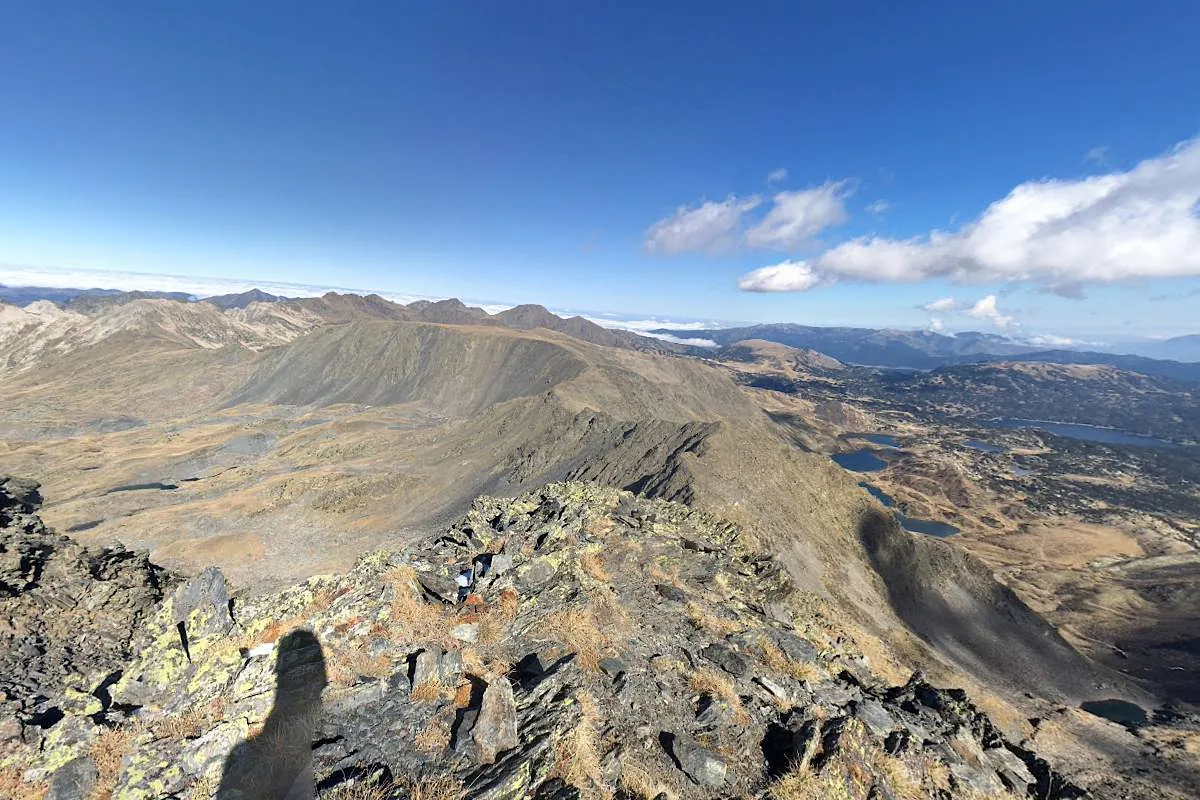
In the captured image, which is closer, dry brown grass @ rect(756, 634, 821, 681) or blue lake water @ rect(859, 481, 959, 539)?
dry brown grass @ rect(756, 634, 821, 681)

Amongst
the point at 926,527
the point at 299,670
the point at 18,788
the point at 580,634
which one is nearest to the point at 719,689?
the point at 580,634

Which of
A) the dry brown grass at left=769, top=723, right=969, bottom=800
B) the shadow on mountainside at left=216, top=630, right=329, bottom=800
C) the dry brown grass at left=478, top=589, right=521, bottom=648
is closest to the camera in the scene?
the shadow on mountainside at left=216, top=630, right=329, bottom=800

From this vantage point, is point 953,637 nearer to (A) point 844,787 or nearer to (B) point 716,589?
(B) point 716,589

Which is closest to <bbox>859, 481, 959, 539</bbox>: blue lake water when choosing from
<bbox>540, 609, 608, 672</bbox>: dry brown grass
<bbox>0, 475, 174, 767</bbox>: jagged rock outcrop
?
<bbox>540, 609, 608, 672</bbox>: dry brown grass

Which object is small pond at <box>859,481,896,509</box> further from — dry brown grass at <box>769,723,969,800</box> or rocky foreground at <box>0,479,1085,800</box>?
dry brown grass at <box>769,723,969,800</box>

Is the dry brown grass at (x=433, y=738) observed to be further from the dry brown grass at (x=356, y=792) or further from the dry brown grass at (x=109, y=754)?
the dry brown grass at (x=109, y=754)

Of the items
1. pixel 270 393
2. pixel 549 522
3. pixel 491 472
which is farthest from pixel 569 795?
pixel 270 393
